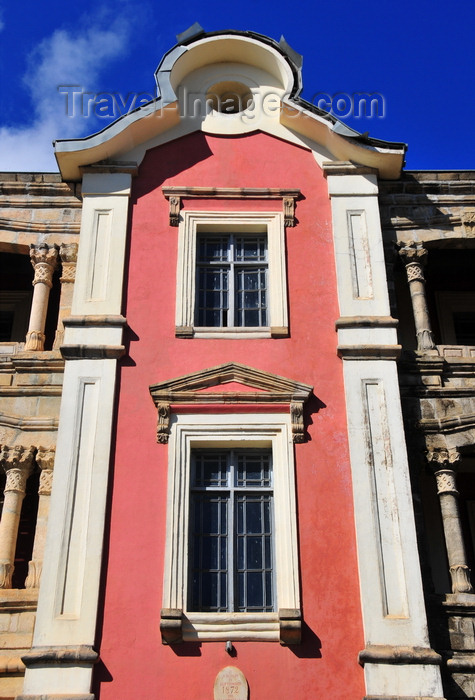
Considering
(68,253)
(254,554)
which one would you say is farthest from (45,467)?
(68,253)

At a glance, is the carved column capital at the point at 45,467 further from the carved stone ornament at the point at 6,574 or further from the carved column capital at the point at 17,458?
the carved stone ornament at the point at 6,574

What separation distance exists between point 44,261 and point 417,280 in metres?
6.35

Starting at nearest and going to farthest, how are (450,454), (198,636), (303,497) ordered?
(198,636)
(303,497)
(450,454)

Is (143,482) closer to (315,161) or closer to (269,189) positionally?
(269,189)

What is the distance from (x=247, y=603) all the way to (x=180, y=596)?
914 mm

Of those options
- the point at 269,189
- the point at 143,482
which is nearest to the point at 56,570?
the point at 143,482

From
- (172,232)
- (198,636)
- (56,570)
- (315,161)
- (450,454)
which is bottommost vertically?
(198,636)

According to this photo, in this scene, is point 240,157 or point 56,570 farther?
point 240,157

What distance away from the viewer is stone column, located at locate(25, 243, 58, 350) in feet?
44.9

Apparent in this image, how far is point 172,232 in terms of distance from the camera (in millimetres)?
13859

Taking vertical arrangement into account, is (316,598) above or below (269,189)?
below

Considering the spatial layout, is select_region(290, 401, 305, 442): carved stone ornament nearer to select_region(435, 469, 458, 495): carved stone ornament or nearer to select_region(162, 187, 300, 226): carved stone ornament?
select_region(435, 469, 458, 495): carved stone ornament

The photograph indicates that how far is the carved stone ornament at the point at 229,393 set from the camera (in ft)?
39.5

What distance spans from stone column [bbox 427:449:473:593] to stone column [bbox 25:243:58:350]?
6495 millimetres
